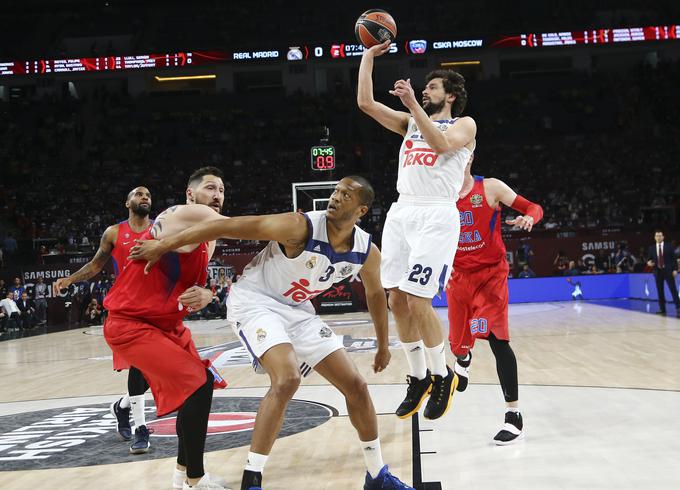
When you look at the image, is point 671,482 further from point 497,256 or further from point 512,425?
point 497,256

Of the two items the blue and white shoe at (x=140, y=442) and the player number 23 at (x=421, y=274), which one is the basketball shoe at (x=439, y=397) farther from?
the blue and white shoe at (x=140, y=442)

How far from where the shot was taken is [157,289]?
4.23 m

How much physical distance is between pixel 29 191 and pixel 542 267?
18335 mm

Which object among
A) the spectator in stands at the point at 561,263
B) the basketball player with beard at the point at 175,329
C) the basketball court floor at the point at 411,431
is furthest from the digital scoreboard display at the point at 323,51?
the basketball player with beard at the point at 175,329

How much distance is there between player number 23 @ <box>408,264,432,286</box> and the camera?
475cm

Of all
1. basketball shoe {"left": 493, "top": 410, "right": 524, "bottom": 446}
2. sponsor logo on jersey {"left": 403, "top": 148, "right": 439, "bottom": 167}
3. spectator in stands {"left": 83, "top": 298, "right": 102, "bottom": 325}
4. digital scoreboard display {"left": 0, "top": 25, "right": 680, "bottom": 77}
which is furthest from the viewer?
digital scoreboard display {"left": 0, "top": 25, "right": 680, "bottom": 77}

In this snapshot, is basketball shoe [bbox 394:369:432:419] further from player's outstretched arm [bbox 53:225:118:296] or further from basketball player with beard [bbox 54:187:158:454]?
player's outstretched arm [bbox 53:225:118:296]

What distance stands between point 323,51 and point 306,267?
24.5 metres

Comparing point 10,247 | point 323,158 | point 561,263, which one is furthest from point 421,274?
point 10,247

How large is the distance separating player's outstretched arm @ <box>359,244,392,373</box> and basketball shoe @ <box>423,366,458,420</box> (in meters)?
0.74

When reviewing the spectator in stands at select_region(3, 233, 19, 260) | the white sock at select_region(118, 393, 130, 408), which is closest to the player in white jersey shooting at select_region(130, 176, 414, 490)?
the white sock at select_region(118, 393, 130, 408)

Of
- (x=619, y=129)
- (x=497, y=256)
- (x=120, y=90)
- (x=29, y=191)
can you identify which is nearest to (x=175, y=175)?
(x=29, y=191)

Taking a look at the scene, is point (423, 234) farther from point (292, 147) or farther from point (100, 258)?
point (292, 147)

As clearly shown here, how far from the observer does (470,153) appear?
16.9 ft
